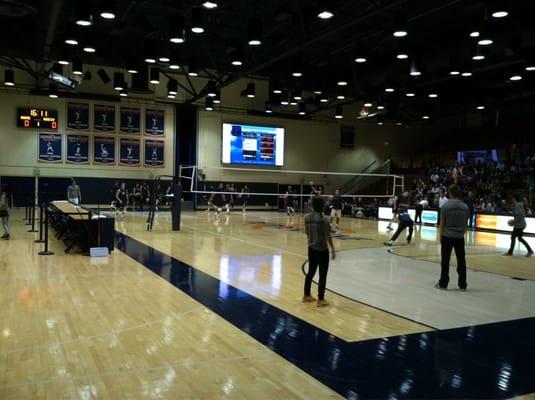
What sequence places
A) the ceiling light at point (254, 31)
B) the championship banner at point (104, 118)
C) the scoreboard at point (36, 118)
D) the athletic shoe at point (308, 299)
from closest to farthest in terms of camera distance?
1. the athletic shoe at point (308, 299)
2. the ceiling light at point (254, 31)
3. the scoreboard at point (36, 118)
4. the championship banner at point (104, 118)

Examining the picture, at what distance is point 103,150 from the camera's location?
3052cm

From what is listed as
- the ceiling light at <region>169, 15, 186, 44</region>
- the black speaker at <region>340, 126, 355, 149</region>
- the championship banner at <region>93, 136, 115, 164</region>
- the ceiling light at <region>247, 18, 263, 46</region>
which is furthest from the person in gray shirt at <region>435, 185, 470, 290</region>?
the black speaker at <region>340, 126, 355, 149</region>

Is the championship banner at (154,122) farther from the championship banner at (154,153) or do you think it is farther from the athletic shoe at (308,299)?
the athletic shoe at (308,299)

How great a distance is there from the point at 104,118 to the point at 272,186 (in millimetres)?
11850

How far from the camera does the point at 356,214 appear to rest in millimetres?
30656

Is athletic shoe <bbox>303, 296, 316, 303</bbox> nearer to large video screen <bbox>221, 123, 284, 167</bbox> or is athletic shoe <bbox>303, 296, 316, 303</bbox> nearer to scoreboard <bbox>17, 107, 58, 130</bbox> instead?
scoreboard <bbox>17, 107, 58, 130</bbox>

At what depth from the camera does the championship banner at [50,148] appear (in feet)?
94.9

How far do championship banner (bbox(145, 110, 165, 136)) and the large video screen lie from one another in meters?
4.11

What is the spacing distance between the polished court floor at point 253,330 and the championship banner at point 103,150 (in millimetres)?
19729

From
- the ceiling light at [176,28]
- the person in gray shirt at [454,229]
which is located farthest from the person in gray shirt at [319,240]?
the ceiling light at [176,28]

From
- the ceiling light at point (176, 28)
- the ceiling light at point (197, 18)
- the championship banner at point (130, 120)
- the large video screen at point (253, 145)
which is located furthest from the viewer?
the large video screen at point (253, 145)

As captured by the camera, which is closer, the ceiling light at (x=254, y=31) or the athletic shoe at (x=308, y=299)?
the athletic shoe at (x=308, y=299)

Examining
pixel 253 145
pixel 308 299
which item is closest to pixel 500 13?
pixel 308 299

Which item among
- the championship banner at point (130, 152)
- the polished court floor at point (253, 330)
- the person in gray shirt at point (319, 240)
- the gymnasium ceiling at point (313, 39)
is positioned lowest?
the polished court floor at point (253, 330)
